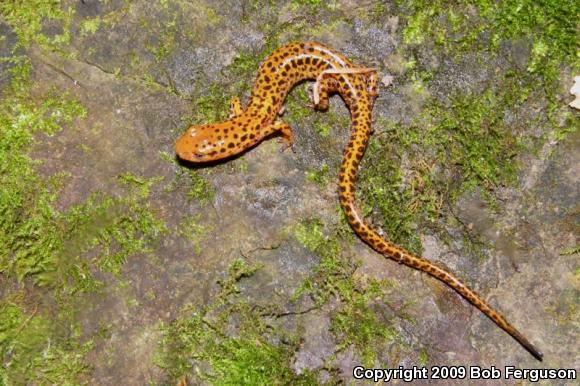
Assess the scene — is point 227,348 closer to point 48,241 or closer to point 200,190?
point 200,190

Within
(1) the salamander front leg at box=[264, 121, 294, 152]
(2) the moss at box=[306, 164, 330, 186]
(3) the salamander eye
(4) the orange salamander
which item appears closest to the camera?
(4) the orange salamander

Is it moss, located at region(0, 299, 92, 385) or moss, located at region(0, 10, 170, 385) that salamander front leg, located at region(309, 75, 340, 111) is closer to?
moss, located at region(0, 10, 170, 385)

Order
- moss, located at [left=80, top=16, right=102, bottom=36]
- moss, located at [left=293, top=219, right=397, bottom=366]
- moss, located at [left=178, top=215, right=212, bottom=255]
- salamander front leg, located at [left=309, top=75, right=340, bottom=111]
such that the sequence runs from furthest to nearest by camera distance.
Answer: moss, located at [left=80, top=16, right=102, bottom=36] < salamander front leg, located at [left=309, top=75, right=340, bottom=111] < moss, located at [left=178, top=215, right=212, bottom=255] < moss, located at [left=293, top=219, right=397, bottom=366]

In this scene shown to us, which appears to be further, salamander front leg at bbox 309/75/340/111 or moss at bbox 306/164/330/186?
salamander front leg at bbox 309/75/340/111

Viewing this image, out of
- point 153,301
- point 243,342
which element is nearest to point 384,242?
point 243,342

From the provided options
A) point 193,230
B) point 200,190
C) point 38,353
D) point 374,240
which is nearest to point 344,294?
point 374,240

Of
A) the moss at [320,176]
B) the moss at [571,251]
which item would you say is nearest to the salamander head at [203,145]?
the moss at [320,176]

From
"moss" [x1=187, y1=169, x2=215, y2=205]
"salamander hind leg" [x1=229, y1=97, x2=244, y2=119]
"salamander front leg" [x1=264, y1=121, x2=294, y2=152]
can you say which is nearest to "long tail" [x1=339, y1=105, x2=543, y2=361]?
"salamander front leg" [x1=264, y1=121, x2=294, y2=152]
